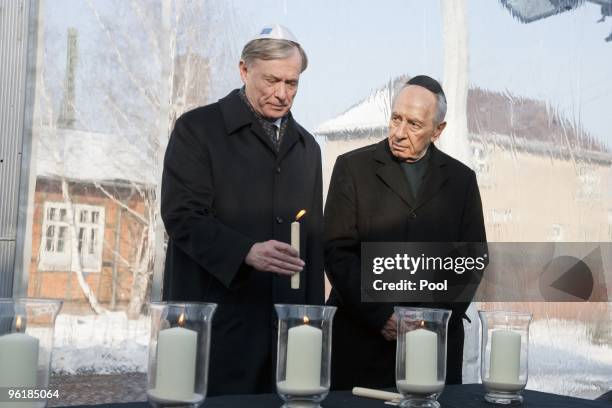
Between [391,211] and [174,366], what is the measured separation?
1.43 meters

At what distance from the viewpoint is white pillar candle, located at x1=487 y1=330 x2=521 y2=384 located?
1958 mm

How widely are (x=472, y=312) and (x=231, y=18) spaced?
1.84 metres

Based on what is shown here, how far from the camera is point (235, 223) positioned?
259 centimetres

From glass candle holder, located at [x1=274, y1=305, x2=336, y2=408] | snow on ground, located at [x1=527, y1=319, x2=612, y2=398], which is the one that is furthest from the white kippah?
snow on ground, located at [x1=527, y1=319, x2=612, y2=398]

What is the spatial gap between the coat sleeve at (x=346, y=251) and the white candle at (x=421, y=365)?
28.3 inches

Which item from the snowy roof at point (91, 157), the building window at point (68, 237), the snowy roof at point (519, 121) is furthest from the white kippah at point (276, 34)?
the snowy roof at point (519, 121)

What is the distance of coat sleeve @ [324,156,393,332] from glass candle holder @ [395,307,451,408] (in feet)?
2.28

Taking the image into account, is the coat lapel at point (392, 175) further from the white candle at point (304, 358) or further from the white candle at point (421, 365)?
the white candle at point (304, 358)

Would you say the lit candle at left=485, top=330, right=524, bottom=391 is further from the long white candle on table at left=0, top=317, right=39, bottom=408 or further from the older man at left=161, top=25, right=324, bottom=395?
the long white candle on table at left=0, top=317, right=39, bottom=408

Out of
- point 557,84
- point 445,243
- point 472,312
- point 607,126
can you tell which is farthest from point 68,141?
point 607,126

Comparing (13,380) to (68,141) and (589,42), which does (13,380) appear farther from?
(589,42)

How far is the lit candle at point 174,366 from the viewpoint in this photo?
4.87 ft

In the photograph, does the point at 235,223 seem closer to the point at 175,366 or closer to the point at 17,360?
the point at 175,366

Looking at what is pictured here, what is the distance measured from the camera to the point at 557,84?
4.43 m
